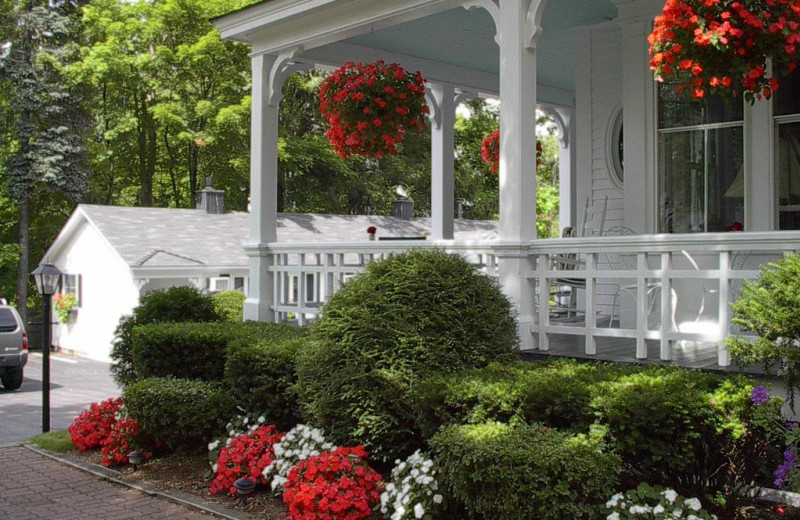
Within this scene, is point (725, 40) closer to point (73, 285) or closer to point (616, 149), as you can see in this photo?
point (616, 149)

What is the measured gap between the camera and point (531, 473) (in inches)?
167

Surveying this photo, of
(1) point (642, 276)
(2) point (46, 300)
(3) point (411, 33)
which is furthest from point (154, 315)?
(1) point (642, 276)

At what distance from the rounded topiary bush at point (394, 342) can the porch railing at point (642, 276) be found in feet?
2.13

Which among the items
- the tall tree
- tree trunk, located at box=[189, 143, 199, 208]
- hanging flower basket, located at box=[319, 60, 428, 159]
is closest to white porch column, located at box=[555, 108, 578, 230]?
hanging flower basket, located at box=[319, 60, 428, 159]

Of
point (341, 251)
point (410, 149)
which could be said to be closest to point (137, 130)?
point (410, 149)

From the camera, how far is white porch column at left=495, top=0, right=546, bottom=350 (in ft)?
21.9

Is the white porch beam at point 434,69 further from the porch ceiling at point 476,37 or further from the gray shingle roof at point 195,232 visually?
the gray shingle roof at point 195,232

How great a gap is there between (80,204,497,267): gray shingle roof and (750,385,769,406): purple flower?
693 inches

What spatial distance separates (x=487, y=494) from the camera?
4422 millimetres

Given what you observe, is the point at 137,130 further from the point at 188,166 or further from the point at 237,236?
the point at 237,236

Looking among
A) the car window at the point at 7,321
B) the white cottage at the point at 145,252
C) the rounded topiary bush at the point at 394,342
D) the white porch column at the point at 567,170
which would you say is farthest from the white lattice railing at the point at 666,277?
the white cottage at the point at 145,252

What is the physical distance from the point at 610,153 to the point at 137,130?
2519 cm

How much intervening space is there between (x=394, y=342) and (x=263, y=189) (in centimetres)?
433

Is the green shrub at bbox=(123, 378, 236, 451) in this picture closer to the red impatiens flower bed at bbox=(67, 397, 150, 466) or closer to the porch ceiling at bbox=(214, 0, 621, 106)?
the red impatiens flower bed at bbox=(67, 397, 150, 466)
